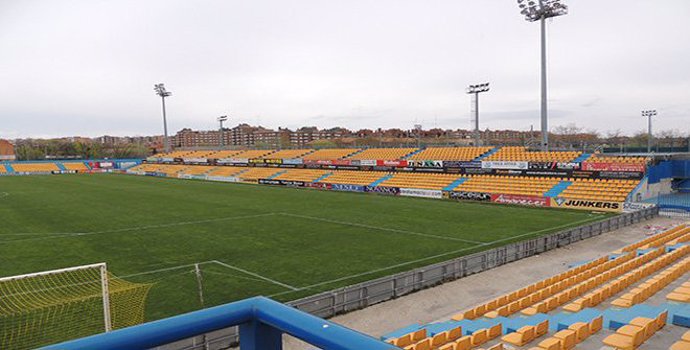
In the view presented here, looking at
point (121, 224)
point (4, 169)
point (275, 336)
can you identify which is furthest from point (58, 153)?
Result: point (275, 336)

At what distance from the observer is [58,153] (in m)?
136

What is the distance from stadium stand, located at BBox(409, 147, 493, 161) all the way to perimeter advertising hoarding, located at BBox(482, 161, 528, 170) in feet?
14.6

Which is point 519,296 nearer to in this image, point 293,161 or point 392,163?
point 392,163

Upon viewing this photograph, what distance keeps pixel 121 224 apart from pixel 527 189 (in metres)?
31.7

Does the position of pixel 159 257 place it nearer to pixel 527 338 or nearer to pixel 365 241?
pixel 365 241

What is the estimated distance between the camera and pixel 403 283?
15680 millimetres

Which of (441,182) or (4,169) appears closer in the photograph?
(441,182)

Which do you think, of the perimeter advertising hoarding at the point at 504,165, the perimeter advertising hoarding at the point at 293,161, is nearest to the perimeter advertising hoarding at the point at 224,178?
the perimeter advertising hoarding at the point at 293,161

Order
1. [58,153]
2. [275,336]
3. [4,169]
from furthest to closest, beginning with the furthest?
[58,153] < [4,169] < [275,336]

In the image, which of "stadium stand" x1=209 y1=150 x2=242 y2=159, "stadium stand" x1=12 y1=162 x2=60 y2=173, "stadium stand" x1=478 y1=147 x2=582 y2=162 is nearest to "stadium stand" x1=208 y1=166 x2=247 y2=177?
"stadium stand" x1=209 y1=150 x2=242 y2=159

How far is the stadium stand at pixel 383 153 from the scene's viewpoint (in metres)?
58.0

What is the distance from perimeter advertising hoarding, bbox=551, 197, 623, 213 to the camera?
32.5 metres

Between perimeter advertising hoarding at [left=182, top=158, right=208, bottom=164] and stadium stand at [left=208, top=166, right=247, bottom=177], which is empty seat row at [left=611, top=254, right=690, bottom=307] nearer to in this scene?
stadium stand at [left=208, top=166, right=247, bottom=177]

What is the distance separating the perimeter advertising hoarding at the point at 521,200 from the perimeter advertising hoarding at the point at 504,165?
4881mm
